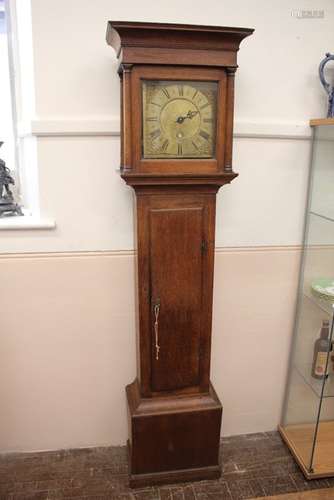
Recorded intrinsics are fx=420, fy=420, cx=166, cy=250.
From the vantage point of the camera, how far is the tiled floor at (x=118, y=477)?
1.68 m

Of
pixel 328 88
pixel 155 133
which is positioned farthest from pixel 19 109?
pixel 328 88

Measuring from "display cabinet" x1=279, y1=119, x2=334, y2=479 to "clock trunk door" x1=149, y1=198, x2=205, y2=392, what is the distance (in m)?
0.57

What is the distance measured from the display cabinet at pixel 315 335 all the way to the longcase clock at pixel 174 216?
0.46 m

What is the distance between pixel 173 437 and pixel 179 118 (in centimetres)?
122

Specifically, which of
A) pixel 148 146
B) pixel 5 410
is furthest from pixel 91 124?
pixel 5 410

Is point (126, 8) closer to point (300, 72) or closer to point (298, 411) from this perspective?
point (300, 72)

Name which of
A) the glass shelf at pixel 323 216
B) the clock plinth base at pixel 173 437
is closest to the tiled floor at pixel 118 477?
the clock plinth base at pixel 173 437

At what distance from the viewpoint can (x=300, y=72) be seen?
1694mm

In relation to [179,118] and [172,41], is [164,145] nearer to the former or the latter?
[179,118]

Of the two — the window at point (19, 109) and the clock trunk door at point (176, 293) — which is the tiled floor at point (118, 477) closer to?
the clock trunk door at point (176, 293)

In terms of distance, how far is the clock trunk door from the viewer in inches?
59.0

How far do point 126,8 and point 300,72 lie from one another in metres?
0.72

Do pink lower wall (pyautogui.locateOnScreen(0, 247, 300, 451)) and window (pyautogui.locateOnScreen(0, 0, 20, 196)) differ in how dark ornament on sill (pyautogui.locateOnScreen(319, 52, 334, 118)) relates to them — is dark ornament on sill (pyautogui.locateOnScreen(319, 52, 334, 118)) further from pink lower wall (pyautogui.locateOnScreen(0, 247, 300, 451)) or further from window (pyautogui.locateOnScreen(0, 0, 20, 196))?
window (pyautogui.locateOnScreen(0, 0, 20, 196))

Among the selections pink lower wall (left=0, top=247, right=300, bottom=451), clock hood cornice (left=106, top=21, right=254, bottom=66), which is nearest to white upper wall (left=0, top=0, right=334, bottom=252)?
pink lower wall (left=0, top=247, right=300, bottom=451)
